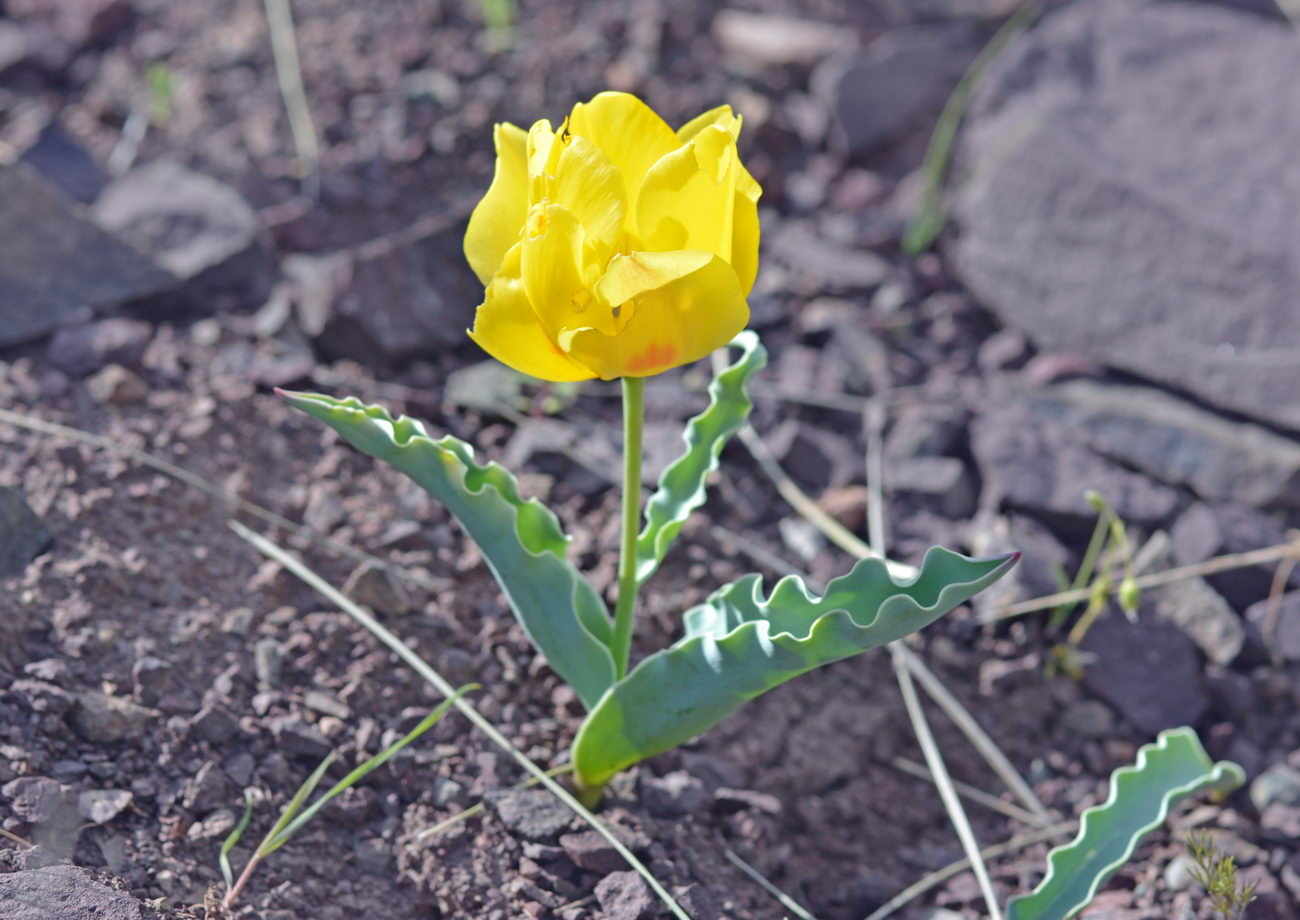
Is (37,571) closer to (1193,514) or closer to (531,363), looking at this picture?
(531,363)

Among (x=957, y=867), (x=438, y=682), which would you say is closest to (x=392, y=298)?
(x=438, y=682)

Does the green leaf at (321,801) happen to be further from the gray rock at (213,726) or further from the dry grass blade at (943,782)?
the dry grass blade at (943,782)

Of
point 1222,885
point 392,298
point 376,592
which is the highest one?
point 392,298

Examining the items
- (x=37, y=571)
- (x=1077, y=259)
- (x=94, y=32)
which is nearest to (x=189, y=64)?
(x=94, y=32)

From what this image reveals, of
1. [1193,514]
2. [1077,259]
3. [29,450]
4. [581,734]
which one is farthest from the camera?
[1077,259]

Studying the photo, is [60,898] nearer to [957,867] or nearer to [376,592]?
[376,592]

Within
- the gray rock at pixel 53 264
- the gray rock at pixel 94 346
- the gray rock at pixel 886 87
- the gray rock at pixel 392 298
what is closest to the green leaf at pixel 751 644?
the gray rock at pixel 392 298
